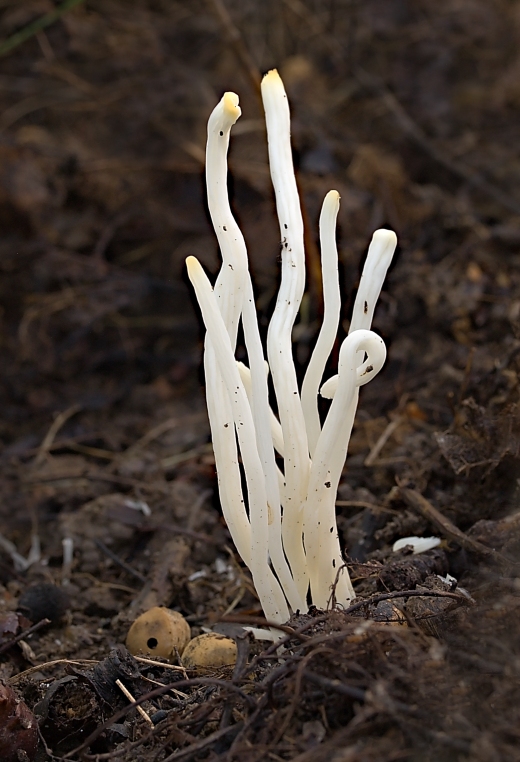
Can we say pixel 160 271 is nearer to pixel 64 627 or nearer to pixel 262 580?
pixel 64 627

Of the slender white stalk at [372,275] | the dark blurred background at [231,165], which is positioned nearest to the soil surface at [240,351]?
the dark blurred background at [231,165]

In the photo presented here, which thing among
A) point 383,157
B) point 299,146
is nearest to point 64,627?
point 299,146

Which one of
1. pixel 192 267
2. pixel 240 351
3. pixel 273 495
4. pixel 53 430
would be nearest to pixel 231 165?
pixel 240 351

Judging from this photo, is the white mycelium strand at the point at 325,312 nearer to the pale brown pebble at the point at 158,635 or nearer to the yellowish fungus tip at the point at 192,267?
the yellowish fungus tip at the point at 192,267

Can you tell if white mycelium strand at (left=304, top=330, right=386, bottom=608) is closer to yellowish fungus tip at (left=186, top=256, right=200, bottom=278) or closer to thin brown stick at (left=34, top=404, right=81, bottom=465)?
yellowish fungus tip at (left=186, top=256, right=200, bottom=278)

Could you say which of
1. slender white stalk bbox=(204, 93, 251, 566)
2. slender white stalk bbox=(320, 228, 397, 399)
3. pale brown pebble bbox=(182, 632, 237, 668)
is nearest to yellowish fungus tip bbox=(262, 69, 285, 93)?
slender white stalk bbox=(204, 93, 251, 566)

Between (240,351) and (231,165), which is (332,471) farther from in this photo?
(231,165)
